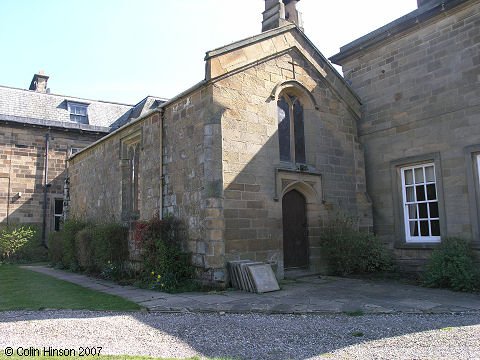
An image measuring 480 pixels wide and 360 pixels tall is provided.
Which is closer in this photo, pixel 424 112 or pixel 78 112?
pixel 424 112

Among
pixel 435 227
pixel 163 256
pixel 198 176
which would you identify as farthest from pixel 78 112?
pixel 435 227

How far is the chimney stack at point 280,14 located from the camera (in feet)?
38.3

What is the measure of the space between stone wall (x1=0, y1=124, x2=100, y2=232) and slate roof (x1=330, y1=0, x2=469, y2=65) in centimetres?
1403

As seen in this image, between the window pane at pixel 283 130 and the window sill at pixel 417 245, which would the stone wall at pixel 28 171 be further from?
the window sill at pixel 417 245

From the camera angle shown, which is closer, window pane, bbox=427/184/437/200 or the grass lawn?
the grass lawn

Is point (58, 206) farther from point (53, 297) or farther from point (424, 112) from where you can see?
point (424, 112)

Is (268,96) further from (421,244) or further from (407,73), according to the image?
(421,244)

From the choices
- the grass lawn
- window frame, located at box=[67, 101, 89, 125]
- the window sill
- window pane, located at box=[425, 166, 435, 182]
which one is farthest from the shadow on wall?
window pane, located at box=[425, 166, 435, 182]

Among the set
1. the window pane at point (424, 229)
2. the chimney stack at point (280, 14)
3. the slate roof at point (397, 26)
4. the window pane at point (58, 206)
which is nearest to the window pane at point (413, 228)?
the window pane at point (424, 229)

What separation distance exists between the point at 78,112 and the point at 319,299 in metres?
18.9

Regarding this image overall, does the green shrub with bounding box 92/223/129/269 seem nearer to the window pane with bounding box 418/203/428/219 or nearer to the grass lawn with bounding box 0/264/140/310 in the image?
the grass lawn with bounding box 0/264/140/310

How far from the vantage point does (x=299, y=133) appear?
11.1 m

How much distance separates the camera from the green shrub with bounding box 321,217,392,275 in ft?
34.8

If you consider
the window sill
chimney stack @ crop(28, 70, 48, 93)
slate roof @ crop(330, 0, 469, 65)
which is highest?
chimney stack @ crop(28, 70, 48, 93)
